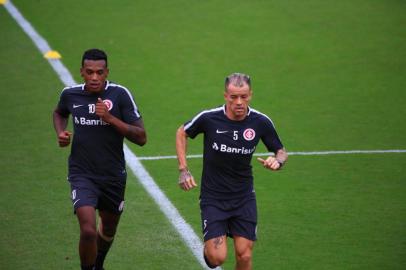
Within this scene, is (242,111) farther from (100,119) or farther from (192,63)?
(192,63)

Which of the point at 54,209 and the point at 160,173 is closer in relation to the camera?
the point at 54,209

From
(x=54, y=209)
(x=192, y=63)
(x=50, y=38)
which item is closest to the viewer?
(x=54, y=209)

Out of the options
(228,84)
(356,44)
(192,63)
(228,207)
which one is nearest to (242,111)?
Result: (228,84)

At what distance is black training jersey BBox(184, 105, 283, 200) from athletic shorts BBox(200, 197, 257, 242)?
78mm

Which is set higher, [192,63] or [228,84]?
[228,84]

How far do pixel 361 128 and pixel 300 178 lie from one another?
2.46 m

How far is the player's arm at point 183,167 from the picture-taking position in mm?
8852

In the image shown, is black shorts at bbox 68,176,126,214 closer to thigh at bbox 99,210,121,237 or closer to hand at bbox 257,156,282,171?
thigh at bbox 99,210,121,237

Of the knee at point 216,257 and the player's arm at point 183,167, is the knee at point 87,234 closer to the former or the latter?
the player's arm at point 183,167

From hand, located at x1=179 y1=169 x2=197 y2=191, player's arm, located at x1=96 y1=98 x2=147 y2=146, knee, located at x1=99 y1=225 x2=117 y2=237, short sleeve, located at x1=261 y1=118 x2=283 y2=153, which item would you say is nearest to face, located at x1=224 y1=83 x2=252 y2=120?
short sleeve, located at x1=261 y1=118 x2=283 y2=153

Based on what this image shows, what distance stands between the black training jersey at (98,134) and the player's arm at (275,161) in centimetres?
151

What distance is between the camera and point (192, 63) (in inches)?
744

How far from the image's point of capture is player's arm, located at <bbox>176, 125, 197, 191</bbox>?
8.85m

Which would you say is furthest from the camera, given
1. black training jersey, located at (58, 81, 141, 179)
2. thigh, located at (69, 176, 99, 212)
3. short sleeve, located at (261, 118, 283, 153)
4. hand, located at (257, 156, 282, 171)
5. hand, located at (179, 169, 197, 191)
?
black training jersey, located at (58, 81, 141, 179)
